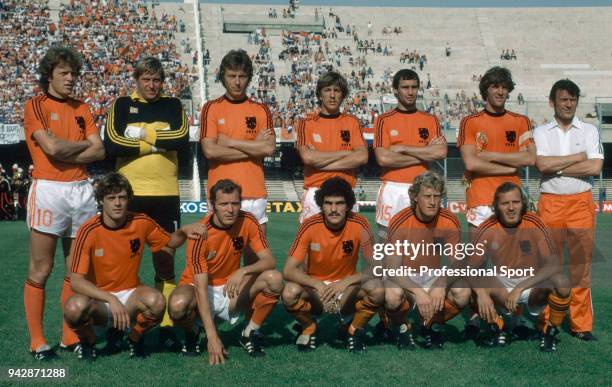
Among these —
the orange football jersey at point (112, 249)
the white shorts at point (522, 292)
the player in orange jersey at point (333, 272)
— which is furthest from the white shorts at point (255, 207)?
the white shorts at point (522, 292)

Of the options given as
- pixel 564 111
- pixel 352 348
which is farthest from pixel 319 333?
pixel 564 111

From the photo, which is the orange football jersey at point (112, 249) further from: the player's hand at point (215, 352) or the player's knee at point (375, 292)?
the player's knee at point (375, 292)

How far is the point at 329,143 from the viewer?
20.4 ft

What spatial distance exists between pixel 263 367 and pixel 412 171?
217 centimetres

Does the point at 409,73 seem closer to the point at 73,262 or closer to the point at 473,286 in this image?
the point at 473,286

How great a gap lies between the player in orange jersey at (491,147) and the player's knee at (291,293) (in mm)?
1481

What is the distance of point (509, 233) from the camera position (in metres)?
5.58

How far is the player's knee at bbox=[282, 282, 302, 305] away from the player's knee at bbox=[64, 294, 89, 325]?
4.66ft

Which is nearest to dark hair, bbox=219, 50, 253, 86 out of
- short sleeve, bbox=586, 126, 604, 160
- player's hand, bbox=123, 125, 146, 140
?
player's hand, bbox=123, 125, 146, 140

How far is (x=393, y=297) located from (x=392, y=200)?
1.04m

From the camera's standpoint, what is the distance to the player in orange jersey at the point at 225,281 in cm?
521

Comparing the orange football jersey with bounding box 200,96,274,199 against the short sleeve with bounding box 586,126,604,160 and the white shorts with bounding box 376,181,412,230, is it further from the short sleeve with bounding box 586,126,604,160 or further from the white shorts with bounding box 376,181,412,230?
the short sleeve with bounding box 586,126,604,160

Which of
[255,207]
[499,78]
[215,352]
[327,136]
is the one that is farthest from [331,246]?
[499,78]

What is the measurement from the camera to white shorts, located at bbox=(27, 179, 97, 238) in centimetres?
533
